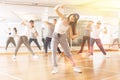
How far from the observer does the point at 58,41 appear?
519cm

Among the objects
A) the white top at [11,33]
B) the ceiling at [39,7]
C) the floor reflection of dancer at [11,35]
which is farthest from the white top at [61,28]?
the ceiling at [39,7]

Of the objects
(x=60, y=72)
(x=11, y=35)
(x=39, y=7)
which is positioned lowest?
(x=60, y=72)

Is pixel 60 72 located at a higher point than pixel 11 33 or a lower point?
lower

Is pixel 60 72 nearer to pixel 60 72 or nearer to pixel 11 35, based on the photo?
pixel 60 72

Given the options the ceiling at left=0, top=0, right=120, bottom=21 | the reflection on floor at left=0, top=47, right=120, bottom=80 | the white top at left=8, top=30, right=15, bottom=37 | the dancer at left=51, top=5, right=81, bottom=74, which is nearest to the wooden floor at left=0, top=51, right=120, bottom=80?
the reflection on floor at left=0, top=47, right=120, bottom=80

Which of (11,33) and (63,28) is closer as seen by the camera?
(63,28)

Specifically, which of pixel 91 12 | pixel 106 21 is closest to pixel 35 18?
pixel 91 12

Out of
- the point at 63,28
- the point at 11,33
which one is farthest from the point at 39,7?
the point at 63,28

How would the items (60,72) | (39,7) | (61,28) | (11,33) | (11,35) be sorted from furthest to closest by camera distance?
(39,7), (11,33), (11,35), (60,72), (61,28)

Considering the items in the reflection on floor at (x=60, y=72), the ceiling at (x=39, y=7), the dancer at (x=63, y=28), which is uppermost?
the ceiling at (x=39, y=7)

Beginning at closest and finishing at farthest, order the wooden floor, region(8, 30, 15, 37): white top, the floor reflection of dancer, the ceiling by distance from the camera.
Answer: the wooden floor → the floor reflection of dancer → region(8, 30, 15, 37): white top → the ceiling

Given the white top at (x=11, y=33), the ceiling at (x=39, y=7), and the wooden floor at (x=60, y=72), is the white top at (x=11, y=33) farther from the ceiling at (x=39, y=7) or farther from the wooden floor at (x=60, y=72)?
the wooden floor at (x=60, y=72)

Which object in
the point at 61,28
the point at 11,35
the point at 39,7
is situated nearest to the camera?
the point at 61,28

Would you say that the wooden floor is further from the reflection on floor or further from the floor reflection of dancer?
the floor reflection of dancer
